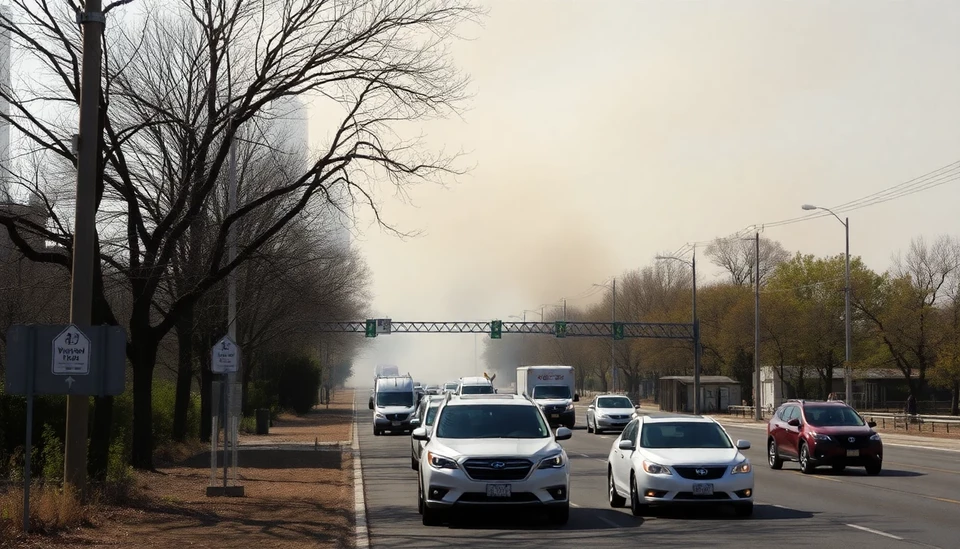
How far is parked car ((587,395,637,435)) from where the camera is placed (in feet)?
152

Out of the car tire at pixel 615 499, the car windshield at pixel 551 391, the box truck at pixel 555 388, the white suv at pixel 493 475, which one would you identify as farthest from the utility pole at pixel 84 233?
the car windshield at pixel 551 391

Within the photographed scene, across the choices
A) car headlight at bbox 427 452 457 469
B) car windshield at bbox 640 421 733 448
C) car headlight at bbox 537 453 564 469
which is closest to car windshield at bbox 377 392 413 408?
car windshield at bbox 640 421 733 448

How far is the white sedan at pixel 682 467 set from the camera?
54.0ft

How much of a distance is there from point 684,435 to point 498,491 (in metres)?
3.92

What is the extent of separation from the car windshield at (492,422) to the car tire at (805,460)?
34.8ft

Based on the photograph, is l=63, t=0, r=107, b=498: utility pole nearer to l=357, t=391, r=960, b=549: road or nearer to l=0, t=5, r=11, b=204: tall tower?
l=357, t=391, r=960, b=549: road

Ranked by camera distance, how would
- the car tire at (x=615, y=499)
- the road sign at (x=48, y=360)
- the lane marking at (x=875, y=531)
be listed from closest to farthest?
the road sign at (x=48, y=360) < the lane marking at (x=875, y=531) < the car tire at (x=615, y=499)

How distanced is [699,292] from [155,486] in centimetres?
7434

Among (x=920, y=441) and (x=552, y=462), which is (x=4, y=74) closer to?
A: (x=552, y=462)

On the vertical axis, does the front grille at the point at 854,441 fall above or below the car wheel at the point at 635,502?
above

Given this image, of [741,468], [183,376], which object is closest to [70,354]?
[741,468]

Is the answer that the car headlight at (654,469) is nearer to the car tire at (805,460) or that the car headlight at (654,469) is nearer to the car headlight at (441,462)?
the car headlight at (441,462)

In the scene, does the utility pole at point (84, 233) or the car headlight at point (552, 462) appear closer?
the car headlight at point (552, 462)

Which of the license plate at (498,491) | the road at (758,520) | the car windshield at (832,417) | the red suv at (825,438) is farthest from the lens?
the car windshield at (832,417)
